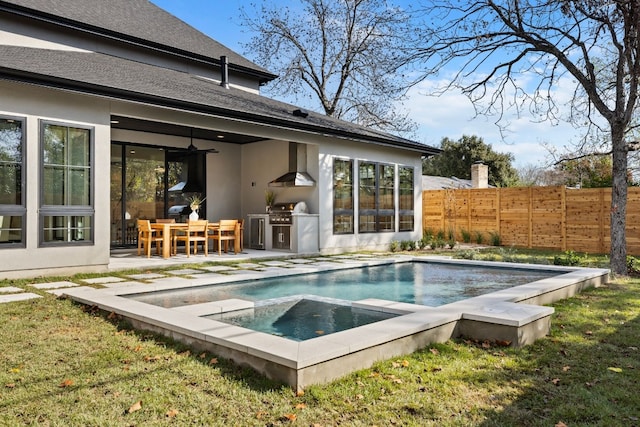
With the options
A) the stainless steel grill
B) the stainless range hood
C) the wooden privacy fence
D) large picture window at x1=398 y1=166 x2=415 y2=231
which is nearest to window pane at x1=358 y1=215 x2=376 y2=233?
large picture window at x1=398 y1=166 x2=415 y2=231

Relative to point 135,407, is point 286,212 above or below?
above

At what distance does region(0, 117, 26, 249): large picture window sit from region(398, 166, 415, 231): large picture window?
9.82 metres

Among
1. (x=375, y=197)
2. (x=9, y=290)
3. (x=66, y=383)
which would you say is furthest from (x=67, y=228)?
(x=375, y=197)

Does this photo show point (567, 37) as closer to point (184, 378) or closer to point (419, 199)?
point (419, 199)

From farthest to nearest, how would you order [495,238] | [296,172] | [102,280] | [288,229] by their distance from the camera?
[495,238], [296,172], [288,229], [102,280]

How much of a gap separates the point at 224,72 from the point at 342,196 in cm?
478

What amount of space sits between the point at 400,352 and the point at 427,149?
11.7 metres

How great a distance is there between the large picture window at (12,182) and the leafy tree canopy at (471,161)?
2708cm

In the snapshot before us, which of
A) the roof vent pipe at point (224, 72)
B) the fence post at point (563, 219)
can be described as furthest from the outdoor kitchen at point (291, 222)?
the fence post at point (563, 219)

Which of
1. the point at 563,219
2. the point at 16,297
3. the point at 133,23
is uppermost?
the point at 133,23

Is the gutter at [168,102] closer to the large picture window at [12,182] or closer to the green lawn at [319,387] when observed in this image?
the large picture window at [12,182]

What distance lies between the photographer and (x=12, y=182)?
715 centimetres

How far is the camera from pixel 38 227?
7.33m

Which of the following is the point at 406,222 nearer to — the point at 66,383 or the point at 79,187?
the point at 79,187
